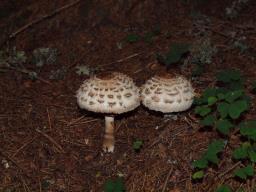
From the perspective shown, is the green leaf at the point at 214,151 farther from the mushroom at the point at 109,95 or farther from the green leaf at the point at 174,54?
the green leaf at the point at 174,54

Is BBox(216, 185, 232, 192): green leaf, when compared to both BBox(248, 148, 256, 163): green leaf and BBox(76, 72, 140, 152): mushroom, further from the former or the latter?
BBox(76, 72, 140, 152): mushroom

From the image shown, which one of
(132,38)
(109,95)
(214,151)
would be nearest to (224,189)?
(214,151)

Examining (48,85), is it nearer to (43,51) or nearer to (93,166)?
(43,51)

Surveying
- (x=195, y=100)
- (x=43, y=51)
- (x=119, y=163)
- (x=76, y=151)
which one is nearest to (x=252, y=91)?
(x=195, y=100)

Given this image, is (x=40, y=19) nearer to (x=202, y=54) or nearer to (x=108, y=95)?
(x=202, y=54)

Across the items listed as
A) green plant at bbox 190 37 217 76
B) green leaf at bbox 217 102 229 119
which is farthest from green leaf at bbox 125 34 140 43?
green leaf at bbox 217 102 229 119

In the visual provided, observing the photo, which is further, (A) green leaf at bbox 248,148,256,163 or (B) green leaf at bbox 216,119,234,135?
(B) green leaf at bbox 216,119,234,135
